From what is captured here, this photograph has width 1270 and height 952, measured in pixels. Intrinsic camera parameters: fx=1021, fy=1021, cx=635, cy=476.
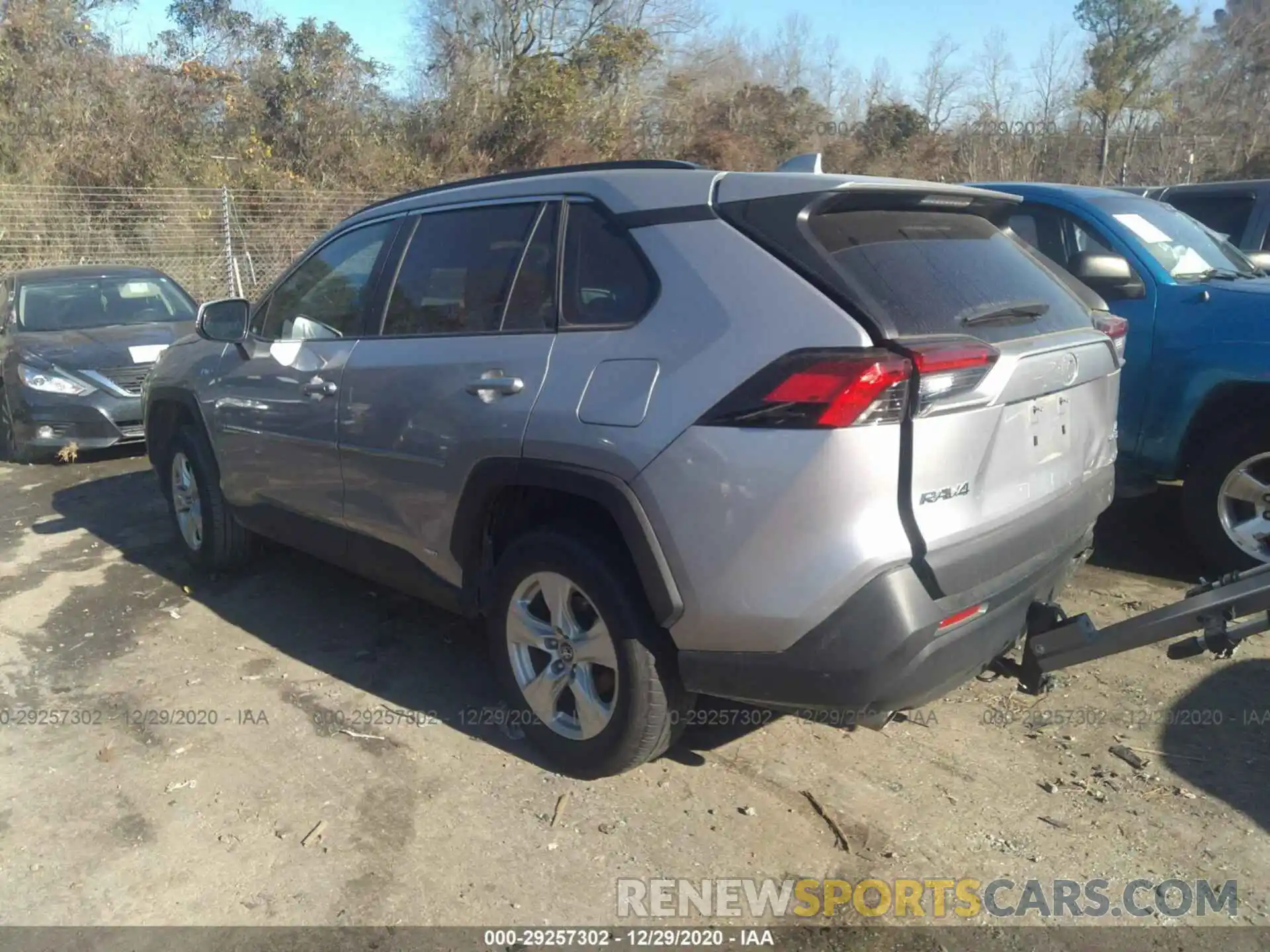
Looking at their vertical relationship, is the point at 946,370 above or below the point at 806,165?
below

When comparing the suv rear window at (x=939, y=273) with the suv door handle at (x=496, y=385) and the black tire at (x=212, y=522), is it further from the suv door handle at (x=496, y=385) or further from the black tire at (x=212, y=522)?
the black tire at (x=212, y=522)

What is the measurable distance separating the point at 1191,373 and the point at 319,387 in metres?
4.00

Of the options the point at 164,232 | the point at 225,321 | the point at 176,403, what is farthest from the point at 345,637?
the point at 164,232

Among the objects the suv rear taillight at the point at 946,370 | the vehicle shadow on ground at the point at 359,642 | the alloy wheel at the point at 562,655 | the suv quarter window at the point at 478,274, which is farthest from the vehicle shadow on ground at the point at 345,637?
the suv rear taillight at the point at 946,370

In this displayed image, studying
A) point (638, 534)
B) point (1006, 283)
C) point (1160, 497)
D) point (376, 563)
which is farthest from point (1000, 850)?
point (1160, 497)

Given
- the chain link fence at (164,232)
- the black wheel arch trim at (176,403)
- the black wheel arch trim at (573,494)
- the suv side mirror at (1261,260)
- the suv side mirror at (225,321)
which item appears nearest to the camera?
the black wheel arch trim at (573,494)

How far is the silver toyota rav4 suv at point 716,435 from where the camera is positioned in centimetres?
264

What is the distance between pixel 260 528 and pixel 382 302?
4.91 ft

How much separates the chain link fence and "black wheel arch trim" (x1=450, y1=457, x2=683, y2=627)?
529 inches

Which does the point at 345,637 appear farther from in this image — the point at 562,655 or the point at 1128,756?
the point at 1128,756

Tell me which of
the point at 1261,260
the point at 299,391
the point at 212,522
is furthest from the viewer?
Result: the point at 1261,260

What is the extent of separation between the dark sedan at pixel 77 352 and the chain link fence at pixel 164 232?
6001 mm

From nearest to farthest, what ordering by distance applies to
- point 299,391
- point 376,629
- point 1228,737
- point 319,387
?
point 1228,737 < point 319,387 < point 299,391 < point 376,629

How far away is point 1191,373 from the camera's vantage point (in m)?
4.85
